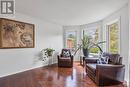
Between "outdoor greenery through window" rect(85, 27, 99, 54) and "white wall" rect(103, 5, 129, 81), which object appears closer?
"white wall" rect(103, 5, 129, 81)

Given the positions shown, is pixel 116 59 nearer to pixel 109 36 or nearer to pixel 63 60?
pixel 109 36

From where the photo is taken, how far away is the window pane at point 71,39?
912cm

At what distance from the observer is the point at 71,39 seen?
9.21m

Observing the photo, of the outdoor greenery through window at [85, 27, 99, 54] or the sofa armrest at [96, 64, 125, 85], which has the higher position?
the outdoor greenery through window at [85, 27, 99, 54]

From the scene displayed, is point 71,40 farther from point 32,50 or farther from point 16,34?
point 16,34

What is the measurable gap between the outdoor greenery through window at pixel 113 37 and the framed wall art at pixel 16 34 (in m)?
3.41

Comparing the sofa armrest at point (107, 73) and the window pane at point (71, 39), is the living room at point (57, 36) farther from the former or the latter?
the sofa armrest at point (107, 73)

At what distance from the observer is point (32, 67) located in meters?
6.21

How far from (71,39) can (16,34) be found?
4557 mm

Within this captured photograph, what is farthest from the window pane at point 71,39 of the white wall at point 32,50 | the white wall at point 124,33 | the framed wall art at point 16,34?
the white wall at point 124,33

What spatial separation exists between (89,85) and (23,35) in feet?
10.8

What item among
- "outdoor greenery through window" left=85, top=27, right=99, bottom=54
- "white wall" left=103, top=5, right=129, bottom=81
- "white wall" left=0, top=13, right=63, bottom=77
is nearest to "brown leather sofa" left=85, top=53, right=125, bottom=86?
"white wall" left=103, top=5, right=129, bottom=81

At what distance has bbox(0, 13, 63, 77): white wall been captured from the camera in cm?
486

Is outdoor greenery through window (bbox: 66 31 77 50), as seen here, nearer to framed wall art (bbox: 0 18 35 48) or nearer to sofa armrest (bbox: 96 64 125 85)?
framed wall art (bbox: 0 18 35 48)
